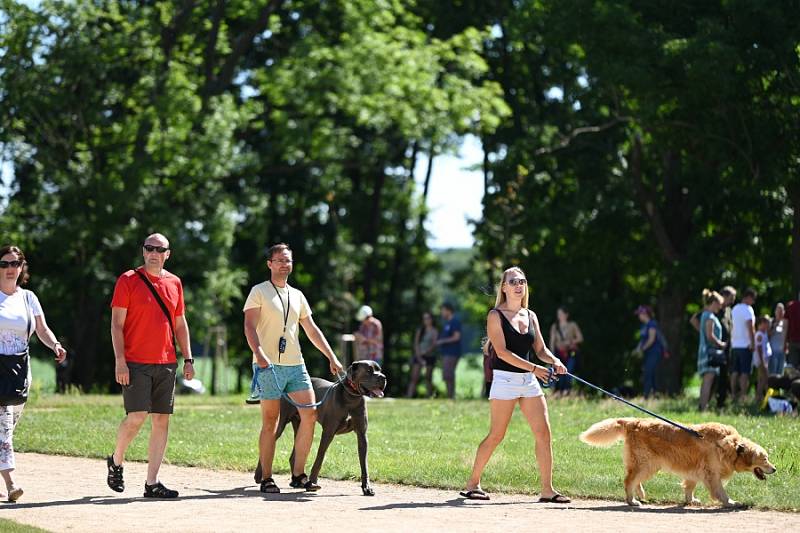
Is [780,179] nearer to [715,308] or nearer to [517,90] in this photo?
[715,308]

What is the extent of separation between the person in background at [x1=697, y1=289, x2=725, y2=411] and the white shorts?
297 inches

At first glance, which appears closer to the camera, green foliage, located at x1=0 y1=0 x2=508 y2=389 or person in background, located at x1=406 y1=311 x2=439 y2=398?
person in background, located at x1=406 y1=311 x2=439 y2=398

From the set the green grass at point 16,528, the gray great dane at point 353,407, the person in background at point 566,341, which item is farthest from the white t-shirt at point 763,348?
the green grass at point 16,528

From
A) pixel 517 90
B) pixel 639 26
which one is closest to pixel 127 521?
pixel 639 26

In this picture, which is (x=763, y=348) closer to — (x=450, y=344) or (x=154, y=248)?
(x=450, y=344)

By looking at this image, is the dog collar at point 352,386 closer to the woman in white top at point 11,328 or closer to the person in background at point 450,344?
the woman in white top at point 11,328

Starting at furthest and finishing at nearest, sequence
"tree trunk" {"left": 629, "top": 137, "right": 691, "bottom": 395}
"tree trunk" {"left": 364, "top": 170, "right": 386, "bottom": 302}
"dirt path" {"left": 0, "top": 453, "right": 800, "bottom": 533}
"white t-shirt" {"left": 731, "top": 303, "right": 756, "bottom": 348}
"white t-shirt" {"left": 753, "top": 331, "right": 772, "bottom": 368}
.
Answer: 1. "tree trunk" {"left": 364, "top": 170, "right": 386, "bottom": 302}
2. "tree trunk" {"left": 629, "top": 137, "right": 691, "bottom": 395}
3. "white t-shirt" {"left": 753, "top": 331, "right": 772, "bottom": 368}
4. "white t-shirt" {"left": 731, "top": 303, "right": 756, "bottom": 348}
5. "dirt path" {"left": 0, "top": 453, "right": 800, "bottom": 533}

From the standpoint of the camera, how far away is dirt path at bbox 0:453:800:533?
9023 mm

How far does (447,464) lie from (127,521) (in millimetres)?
4159

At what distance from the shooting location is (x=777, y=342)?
2058 cm

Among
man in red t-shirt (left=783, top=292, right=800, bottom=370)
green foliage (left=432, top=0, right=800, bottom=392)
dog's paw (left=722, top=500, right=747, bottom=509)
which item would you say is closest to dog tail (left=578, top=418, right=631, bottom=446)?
dog's paw (left=722, top=500, right=747, bottom=509)

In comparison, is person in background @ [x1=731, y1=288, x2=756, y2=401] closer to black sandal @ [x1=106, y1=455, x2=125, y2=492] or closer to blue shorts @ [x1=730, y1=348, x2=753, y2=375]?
blue shorts @ [x1=730, y1=348, x2=753, y2=375]

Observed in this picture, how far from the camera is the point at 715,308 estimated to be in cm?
1780

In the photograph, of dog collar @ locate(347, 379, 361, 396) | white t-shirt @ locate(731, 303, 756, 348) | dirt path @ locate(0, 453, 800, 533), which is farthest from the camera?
white t-shirt @ locate(731, 303, 756, 348)
